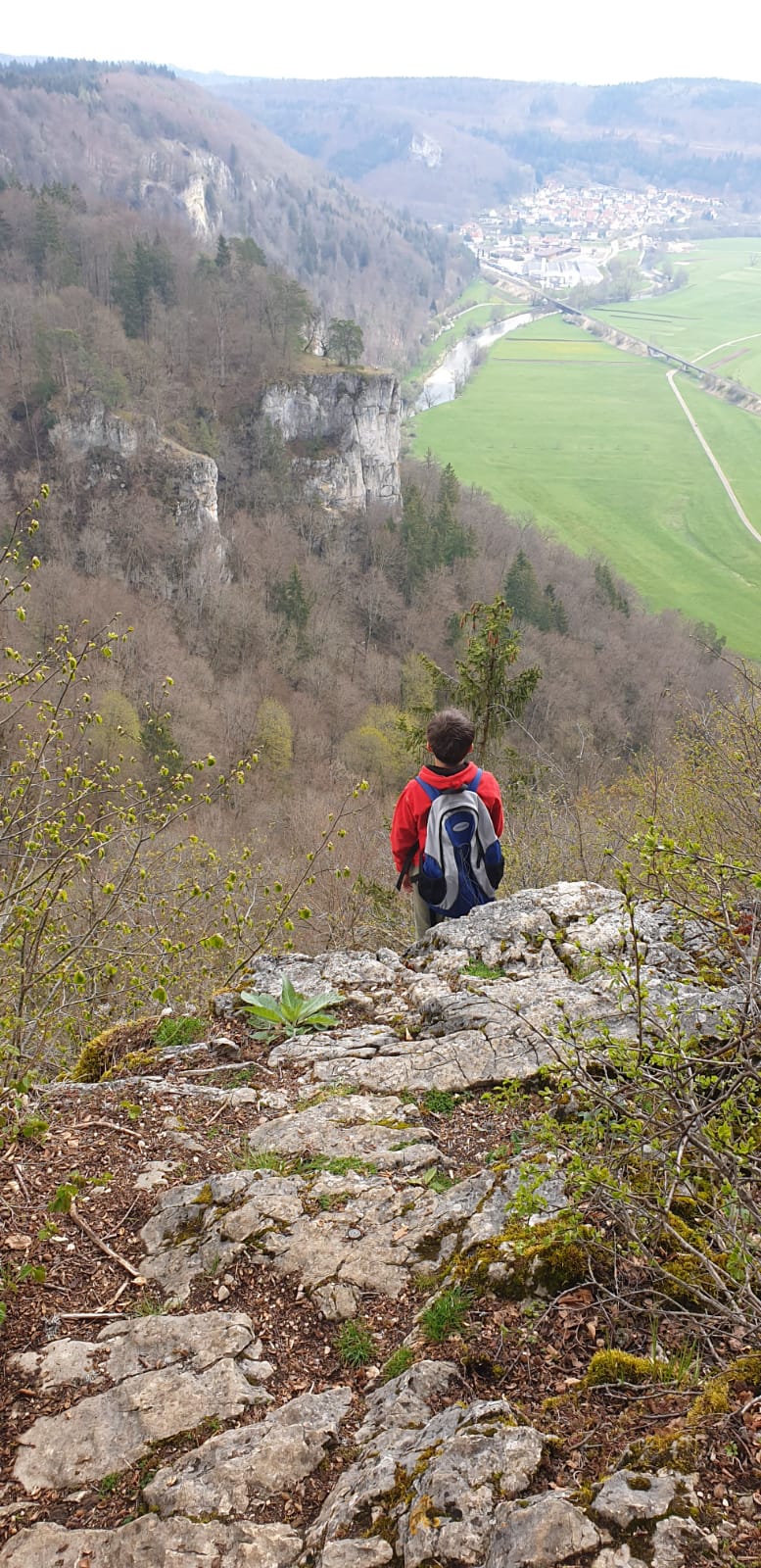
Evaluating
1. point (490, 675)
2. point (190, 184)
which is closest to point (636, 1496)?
point (490, 675)

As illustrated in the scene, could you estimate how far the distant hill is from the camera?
5374 inches

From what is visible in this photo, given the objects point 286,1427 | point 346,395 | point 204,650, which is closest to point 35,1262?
point 286,1427

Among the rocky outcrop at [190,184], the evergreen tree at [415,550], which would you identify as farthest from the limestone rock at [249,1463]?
the rocky outcrop at [190,184]

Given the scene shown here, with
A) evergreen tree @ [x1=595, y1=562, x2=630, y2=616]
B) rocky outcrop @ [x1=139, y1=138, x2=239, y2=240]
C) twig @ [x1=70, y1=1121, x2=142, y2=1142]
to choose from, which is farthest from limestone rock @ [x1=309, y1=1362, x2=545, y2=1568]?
rocky outcrop @ [x1=139, y1=138, x2=239, y2=240]

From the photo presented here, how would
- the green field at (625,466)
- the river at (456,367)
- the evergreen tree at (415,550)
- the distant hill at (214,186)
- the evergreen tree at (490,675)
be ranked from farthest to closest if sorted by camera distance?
the distant hill at (214,186), the river at (456,367), the green field at (625,466), the evergreen tree at (415,550), the evergreen tree at (490,675)

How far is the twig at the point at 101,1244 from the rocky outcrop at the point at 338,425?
72230mm

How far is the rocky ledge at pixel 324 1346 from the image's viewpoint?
249 centimetres

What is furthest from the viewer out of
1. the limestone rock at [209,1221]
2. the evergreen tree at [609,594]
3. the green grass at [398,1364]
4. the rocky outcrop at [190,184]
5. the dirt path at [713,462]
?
the rocky outcrop at [190,184]

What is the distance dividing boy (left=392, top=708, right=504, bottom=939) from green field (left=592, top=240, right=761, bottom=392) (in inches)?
4875

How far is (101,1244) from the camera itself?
13.4 feet

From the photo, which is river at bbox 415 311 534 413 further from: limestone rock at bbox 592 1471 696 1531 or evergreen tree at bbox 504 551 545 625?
limestone rock at bbox 592 1471 696 1531

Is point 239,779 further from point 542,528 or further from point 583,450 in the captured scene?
point 583,450

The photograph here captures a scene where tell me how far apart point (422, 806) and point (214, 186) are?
181 meters

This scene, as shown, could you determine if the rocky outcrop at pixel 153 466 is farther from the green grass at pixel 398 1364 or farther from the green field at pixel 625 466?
the green grass at pixel 398 1364
